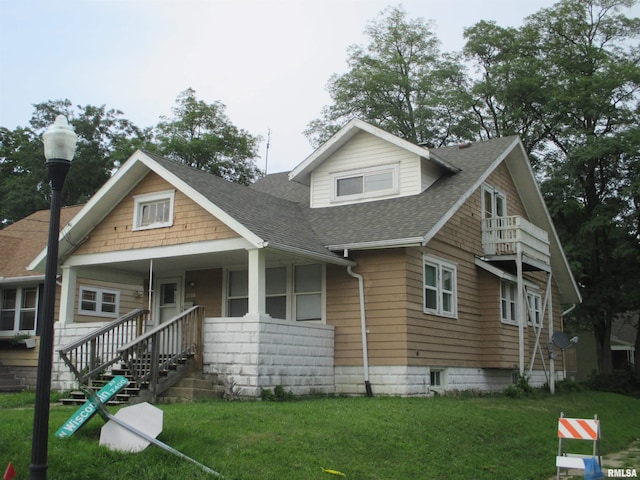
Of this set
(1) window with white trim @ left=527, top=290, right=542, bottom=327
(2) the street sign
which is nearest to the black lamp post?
(2) the street sign

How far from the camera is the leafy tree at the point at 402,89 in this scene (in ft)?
125

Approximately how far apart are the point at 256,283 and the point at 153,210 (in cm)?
388

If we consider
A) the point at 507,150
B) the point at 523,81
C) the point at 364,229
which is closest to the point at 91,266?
the point at 364,229

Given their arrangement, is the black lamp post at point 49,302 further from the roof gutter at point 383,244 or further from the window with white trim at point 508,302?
the window with white trim at point 508,302

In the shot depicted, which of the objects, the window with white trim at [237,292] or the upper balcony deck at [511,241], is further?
the upper balcony deck at [511,241]

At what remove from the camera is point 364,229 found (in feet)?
55.0

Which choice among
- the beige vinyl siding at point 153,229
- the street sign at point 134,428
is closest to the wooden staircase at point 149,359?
the beige vinyl siding at point 153,229

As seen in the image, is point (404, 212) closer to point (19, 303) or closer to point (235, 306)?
point (235, 306)

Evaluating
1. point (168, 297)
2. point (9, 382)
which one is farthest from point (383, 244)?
point (9, 382)

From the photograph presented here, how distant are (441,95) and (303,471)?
106ft

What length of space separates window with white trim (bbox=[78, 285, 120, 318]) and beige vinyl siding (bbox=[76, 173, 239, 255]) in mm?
4567

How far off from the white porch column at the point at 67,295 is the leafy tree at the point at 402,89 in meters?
23.8

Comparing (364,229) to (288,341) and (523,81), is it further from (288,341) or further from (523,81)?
(523,81)

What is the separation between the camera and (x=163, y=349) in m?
14.0
